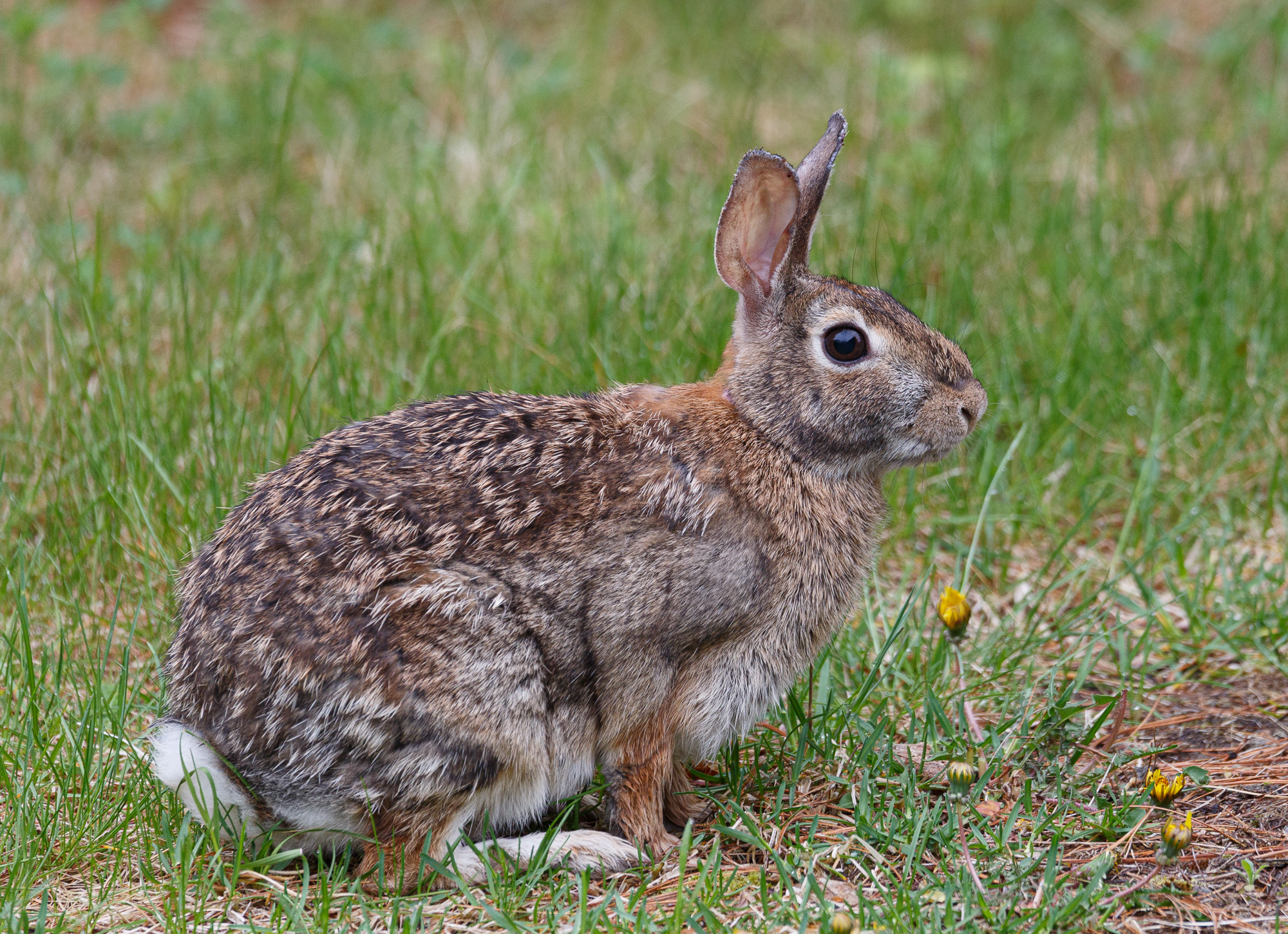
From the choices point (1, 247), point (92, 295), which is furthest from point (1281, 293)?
point (1, 247)

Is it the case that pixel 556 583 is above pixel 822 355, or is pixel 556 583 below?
below

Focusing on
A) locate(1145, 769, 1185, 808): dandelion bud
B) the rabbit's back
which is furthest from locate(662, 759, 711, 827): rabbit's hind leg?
locate(1145, 769, 1185, 808): dandelion bud

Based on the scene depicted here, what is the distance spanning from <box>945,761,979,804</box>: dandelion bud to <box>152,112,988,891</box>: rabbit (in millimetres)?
510

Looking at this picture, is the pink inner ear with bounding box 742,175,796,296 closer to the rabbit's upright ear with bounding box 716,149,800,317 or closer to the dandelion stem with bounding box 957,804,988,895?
the rabbit's upright ear with bounding box 716,149,800,317

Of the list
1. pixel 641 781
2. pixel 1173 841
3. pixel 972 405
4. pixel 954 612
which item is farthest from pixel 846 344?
pixel 1173 841

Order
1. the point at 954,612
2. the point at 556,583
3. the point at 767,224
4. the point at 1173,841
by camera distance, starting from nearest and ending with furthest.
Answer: the point at 1173,841 < the point at 556,583 < the point at 767,224 < the point at 954,612

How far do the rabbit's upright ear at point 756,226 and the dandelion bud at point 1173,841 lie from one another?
174 centimetres

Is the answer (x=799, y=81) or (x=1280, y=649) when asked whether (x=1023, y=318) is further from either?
(x=799, y=81)

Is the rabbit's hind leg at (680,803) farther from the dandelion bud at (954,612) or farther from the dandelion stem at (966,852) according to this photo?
the dandelion bud at (954,612)

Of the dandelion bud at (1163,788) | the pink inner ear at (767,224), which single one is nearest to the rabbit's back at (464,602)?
the pink inner ear at (767,224)

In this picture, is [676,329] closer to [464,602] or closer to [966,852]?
[464,602]

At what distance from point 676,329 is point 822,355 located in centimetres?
174

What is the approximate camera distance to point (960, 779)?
148 inches

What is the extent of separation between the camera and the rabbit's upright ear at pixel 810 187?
13.6 ft
